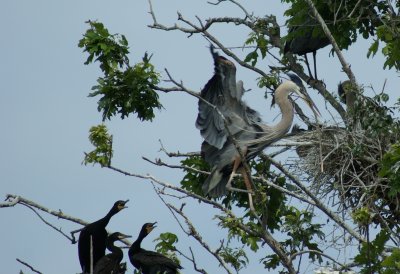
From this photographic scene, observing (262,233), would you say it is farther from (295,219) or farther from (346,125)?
(346,125)

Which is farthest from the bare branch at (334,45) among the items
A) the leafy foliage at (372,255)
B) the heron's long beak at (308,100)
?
the leafy foliage at (372,255)

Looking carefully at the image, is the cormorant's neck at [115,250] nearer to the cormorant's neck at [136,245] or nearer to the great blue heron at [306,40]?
the cormorant's neck at [136,245]

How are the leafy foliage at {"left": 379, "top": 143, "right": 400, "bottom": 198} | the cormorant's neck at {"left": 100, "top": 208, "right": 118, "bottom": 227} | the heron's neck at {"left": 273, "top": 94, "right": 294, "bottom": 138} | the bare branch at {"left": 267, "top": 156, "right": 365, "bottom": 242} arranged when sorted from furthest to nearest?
the heron's neck at {"left": 273, "top": 94, "right": 294, "bottom": 138} < the cormorant's neck at {"left": 100, "top": 208, "right": 118, "bottom": 227} < the bare branch at {"left": 267, "top": 156, "right": 365, "bottom": 242} < the leafy foliage at {"left": 379, "top": 143, "right": 400, "bottom": 198}

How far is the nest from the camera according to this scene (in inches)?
468

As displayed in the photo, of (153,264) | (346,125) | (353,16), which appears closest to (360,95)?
(346,125)

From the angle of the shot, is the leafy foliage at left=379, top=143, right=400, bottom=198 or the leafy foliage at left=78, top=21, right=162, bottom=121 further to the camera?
the leafy foliage at left=78, top=21, right=162, bottom=121

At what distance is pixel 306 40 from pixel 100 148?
483cm

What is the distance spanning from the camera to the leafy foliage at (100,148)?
32.4ft

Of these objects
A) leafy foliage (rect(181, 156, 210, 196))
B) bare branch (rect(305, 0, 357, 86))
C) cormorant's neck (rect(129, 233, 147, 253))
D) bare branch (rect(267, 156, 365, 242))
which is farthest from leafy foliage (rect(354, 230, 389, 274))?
leafy foliage (rect(181, 156, 210, 196))

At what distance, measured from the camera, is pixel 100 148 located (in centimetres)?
1000

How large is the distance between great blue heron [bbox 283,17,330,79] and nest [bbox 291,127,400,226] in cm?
115

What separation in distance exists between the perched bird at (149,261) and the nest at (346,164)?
205 cm

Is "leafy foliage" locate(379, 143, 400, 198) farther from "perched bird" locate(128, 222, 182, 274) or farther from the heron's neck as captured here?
"perched bird" locate(128, 222, 182, 274)

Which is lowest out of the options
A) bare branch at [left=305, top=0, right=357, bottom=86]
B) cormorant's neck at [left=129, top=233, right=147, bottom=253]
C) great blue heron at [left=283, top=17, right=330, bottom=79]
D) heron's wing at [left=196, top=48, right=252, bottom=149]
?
cormorant's neck at [left=129, top=233, right=147, bottom=253]
